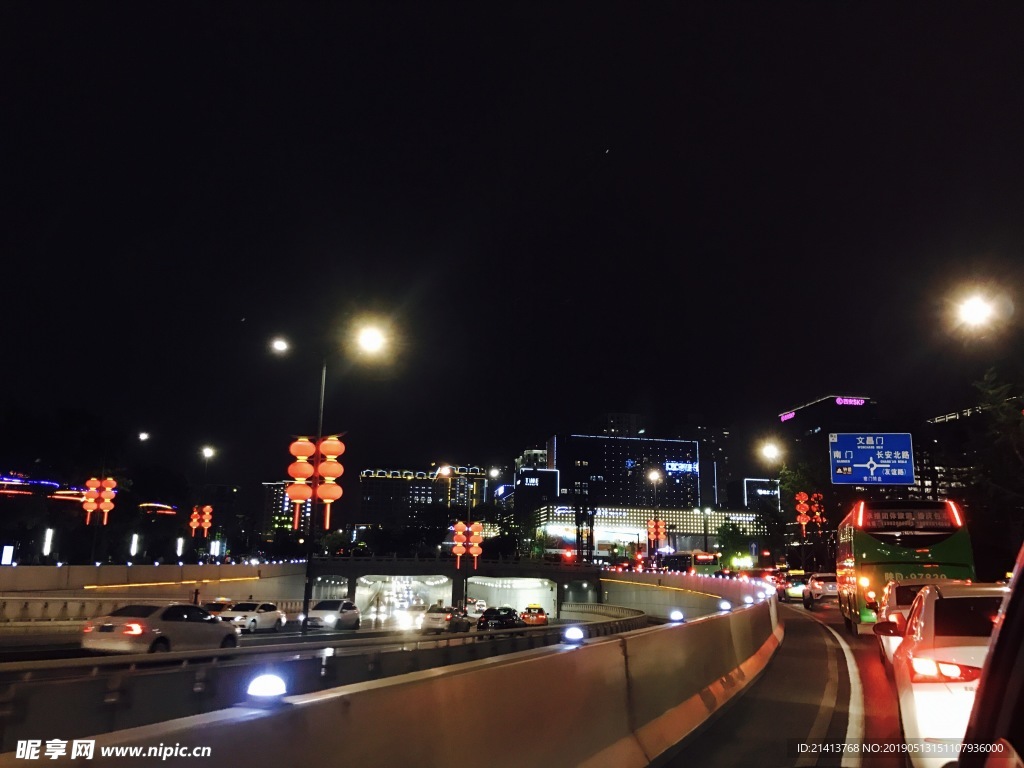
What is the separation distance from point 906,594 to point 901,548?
8254 millimetres

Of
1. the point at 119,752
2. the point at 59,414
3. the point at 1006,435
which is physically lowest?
the point at 119,752

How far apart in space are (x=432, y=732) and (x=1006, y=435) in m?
38.6

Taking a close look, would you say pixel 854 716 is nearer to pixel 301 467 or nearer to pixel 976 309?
pixel 976 309

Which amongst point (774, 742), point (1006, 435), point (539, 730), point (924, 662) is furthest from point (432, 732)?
point (1006, 435)

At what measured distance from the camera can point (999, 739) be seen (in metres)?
2.40

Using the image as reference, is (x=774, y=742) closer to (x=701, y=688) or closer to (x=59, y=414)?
(x=701, y=688)

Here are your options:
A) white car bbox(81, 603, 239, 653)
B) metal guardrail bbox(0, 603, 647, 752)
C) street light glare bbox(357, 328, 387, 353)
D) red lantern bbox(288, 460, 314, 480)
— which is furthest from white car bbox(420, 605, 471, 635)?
metal guardrail bbox(0, 603, 647, 752)

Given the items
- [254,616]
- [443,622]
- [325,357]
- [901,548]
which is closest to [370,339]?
[325,357]

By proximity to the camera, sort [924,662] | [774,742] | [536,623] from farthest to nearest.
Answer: [536,623], [774,742], [924,662]

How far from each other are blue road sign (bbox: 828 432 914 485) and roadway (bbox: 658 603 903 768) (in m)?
21.1

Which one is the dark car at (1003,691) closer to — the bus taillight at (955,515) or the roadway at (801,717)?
the roadway at (801,717)

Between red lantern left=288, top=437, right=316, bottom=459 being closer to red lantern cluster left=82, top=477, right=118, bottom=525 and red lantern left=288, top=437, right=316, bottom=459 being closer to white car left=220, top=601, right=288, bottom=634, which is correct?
white car left=220, top=601, right=288, bottom=634

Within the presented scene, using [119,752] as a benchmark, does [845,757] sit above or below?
below

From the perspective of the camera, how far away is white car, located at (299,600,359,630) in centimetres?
3941
